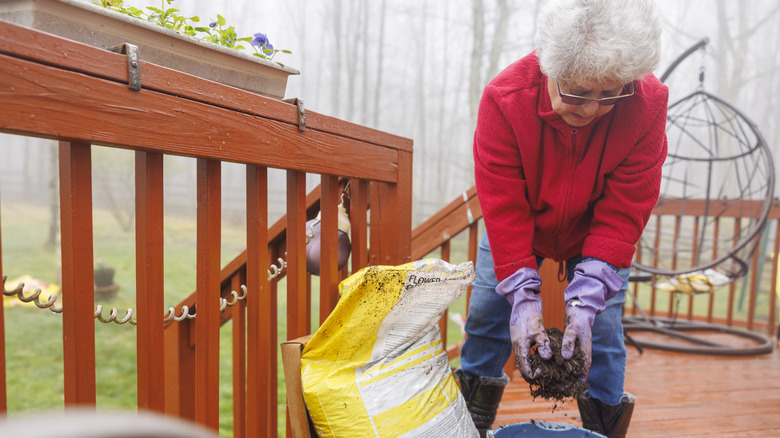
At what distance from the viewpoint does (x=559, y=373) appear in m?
1.10

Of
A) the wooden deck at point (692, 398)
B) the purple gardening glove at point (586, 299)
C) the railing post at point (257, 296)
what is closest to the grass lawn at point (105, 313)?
the wooden deck at point (692, 398)

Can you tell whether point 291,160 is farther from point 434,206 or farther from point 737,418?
point 434,206

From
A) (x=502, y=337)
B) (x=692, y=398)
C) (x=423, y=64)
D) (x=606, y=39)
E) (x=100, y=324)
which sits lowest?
(x=100, y=324)

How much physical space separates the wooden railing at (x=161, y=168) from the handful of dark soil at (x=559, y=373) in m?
0.57

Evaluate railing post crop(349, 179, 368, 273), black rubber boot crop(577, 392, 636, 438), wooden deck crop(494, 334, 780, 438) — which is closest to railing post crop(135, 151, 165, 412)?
railing post crop(349, 179, 368, 273)

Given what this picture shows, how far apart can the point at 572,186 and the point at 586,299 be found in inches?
11.0

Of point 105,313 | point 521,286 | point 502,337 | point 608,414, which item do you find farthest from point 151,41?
point 105,313

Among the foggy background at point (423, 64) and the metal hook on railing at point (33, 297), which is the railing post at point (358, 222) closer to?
the metal hook on railing at point (33, 297)

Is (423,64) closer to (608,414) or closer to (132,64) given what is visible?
(608,414)

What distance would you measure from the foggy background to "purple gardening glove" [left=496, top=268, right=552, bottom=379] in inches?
296

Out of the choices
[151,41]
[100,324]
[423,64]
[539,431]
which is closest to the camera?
[151,41]

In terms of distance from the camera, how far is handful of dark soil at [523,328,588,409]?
1100mm

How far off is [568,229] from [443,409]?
58 centimetres

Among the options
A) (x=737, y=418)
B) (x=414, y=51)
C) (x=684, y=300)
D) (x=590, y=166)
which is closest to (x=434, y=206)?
(x=414, y=51)
